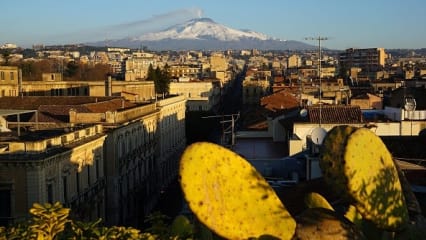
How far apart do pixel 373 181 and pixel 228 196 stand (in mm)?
1354

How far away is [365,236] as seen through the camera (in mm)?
6703

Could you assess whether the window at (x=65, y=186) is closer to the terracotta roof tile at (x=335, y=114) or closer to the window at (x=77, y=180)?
the window at (x=77, y=180)

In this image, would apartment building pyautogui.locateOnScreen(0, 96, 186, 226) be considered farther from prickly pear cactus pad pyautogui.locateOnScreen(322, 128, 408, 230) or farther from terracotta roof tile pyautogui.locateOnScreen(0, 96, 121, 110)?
prickly pear cactus pad pyautogui.locateOnScreen(322, 128, 408, 230)

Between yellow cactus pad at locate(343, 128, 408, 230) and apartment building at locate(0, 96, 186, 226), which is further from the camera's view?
apartment building at locate(0, 96, 186, 226)

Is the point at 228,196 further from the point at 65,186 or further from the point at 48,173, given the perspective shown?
the point at 65,186

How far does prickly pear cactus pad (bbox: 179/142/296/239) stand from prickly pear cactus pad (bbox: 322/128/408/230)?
68 centimetres

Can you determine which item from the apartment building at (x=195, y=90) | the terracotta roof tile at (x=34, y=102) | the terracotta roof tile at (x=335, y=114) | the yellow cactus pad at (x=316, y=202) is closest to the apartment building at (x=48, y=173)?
the terracotta roof tile at (x=335, y=114)

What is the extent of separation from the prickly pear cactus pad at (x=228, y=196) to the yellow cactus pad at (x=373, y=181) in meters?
0.70

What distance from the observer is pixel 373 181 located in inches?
236

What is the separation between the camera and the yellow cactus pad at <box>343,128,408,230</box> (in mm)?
5801

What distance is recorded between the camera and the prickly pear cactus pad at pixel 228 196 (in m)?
5.70

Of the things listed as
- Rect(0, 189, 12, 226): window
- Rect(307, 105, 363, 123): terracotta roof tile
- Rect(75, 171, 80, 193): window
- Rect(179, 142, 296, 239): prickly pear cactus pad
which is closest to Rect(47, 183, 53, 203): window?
Rect(0, 189, 12, 226): window

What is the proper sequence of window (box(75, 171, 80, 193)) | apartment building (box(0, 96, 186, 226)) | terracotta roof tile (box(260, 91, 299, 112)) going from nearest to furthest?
apartment building (box(0, 96, 186, 226))
window (box(75, 171, 80, 193))
terracotta roof tile (box(260, 91, 299, 112))

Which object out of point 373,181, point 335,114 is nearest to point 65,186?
point 335,114
